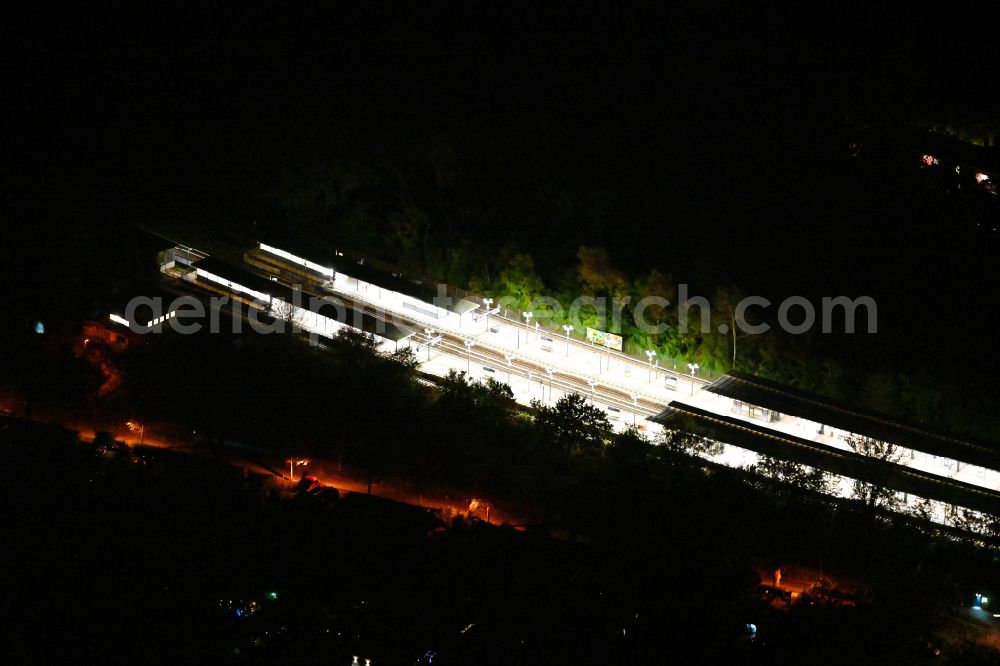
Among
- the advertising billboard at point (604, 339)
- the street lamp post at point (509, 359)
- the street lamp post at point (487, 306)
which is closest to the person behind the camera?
the street lamp post at point (509, 359)

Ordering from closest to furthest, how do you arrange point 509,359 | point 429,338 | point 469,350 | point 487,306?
point 509,359, point 469,350, point 429,338, point 487,306

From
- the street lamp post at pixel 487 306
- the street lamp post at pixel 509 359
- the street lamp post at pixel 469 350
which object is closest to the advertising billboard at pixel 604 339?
the street lamp post at pixel 509 359

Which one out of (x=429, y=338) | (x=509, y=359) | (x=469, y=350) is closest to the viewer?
(x=509, y=359)

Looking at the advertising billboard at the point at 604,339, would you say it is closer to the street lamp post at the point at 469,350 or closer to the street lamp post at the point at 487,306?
the street lamp post at the point at 487,306

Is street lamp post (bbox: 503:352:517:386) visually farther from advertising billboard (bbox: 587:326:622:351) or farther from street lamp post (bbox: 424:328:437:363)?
advertising billboard (bbox: 587:326:622:351)

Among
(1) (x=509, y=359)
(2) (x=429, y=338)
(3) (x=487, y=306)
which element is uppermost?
(3) (x=487, y=306)

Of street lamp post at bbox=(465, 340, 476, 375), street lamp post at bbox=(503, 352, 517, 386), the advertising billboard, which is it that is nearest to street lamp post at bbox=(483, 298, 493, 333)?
street lamp post at bbox=(465, 340, 476, 375)

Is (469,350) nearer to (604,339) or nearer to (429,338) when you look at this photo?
(429,338)

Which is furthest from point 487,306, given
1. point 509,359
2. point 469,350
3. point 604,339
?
point 604,339

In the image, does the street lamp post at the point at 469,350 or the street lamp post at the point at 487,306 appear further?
the street lamp post at the point at 487,306

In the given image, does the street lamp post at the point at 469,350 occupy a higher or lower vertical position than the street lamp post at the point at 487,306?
lower

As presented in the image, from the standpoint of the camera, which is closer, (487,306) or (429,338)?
(429,338)
